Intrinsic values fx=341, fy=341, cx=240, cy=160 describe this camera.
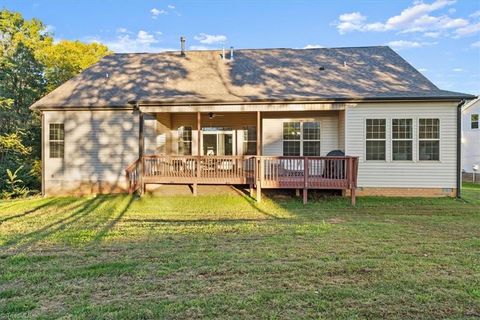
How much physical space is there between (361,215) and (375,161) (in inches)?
139

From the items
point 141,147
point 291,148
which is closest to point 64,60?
point 141,147

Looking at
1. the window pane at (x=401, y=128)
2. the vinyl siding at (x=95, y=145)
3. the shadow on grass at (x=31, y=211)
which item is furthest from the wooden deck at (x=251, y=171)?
the shadow on grass at (x=31, y=211)

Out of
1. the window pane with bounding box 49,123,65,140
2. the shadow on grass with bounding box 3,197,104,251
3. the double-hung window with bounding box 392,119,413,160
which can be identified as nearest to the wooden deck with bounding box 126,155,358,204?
the shadow on grass with bounding box 3,197,104,251

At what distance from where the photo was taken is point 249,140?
13.6 meters

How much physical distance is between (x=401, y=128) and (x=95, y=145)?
423 inches

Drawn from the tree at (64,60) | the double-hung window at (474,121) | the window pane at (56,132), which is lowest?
the window pane at (56,132)

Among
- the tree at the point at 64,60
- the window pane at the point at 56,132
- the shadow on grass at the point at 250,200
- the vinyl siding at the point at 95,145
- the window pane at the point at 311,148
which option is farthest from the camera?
the tree at the point at 64,60

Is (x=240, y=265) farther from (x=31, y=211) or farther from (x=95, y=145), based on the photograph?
(x=95, y=145)

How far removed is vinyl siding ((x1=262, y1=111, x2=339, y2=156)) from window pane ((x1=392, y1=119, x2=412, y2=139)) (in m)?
2.08

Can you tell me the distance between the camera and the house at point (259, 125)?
431 inches

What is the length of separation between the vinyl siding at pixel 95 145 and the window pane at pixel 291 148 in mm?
4968

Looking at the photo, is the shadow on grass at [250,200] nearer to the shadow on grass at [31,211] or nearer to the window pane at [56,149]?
the shadow on grass at [31,211]

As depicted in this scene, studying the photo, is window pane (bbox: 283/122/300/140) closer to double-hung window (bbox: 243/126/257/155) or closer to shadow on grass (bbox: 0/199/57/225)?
double-hung window (bbox: 243/126/257/155)

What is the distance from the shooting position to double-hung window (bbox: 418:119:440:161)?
36.9ft
